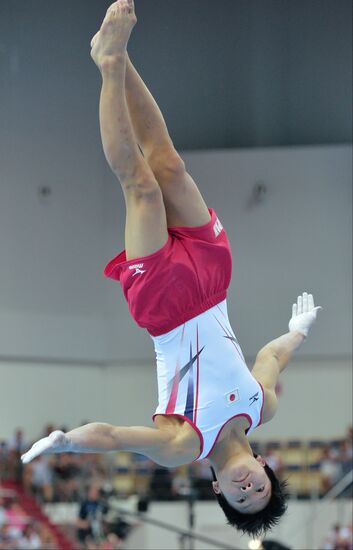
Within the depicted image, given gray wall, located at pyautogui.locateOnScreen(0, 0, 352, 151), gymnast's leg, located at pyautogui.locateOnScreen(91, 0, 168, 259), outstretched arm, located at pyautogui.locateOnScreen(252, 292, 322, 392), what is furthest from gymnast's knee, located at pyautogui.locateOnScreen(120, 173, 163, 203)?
gray wall, located at pyautogui.locateOnScreen(0, 0, 352, 151)

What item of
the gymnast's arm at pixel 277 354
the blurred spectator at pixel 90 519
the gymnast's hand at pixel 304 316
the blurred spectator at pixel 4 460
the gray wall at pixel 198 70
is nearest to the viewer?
the gymnast's arm at pixel 277 354

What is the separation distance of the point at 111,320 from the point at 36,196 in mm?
1643

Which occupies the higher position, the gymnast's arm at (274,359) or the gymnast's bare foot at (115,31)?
the gymnast's bare foot at (115,31)

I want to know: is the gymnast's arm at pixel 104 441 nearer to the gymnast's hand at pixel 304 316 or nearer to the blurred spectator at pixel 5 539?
the gymnast's hand at pixel 304 316

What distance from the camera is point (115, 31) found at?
13.4 ft

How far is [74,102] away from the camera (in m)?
9.14

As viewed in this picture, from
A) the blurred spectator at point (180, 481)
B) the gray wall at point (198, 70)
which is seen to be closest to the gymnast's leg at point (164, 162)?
the gray wall at point (198, 70)

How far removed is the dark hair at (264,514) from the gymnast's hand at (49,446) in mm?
1182

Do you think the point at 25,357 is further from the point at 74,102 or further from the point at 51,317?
the point at 74,102

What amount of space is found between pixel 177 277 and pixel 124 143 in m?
0.63

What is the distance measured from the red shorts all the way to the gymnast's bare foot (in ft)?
2.70

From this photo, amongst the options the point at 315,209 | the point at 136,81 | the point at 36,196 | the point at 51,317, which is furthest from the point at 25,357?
the point at 136,81

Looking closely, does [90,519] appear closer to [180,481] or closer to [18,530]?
[18,530]

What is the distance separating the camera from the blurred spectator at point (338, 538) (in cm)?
917
